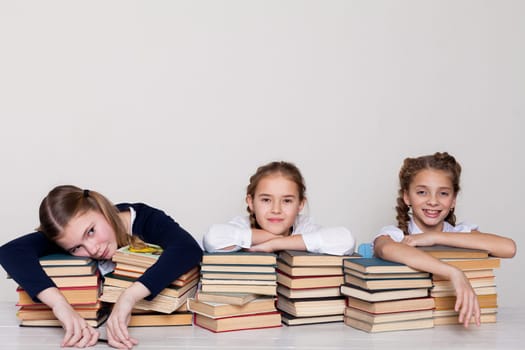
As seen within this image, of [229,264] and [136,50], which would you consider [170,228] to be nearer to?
[229,264]

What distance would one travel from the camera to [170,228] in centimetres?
258

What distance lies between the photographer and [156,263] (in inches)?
92.3

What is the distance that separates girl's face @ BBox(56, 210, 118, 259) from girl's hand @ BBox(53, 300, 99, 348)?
0.31 metres

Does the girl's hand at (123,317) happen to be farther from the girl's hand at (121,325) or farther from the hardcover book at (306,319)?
the hardcover book at (306,319)

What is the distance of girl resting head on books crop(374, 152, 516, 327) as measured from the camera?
8.64ft

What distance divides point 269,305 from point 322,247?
0.30 meters

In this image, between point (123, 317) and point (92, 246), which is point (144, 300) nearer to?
point (123, 317)

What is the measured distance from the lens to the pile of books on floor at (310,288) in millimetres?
2387

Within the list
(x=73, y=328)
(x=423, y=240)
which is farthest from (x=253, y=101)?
(x=73, y=328)

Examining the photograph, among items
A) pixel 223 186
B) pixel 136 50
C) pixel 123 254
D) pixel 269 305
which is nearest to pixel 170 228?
pixel 123 254

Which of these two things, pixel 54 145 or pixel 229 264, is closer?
pixel 229 264

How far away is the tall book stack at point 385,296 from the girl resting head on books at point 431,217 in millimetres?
126

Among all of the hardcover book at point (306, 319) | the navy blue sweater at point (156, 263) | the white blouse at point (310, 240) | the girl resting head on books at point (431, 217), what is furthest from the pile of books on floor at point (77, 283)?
the girl resting head on books at point (431, 217)

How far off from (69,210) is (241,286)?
2.26 ft
